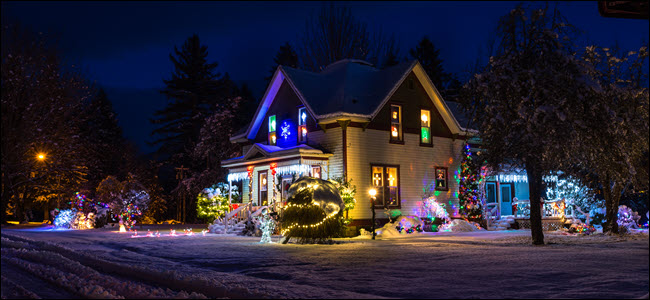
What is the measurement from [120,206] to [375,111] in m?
15.6

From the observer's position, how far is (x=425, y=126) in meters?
27.9

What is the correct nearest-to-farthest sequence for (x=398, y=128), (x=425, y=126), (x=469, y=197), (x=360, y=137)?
(x=360, y=137) → (x=398, y=128) → (x=425, y=126) → (x=469, y=197)

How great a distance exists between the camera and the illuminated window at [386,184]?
25.4 meters

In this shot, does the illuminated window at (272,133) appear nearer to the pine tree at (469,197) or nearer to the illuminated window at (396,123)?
the illuminated window at (396,123)

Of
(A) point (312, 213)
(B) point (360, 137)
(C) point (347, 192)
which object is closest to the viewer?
(A) point (312, 213)

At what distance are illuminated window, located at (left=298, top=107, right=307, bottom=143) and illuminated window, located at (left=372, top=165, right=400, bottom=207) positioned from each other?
12.9 feet

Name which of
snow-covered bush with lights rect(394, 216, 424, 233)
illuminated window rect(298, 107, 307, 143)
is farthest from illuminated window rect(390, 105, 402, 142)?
illuminated window rect(298, 107, 307, 143)

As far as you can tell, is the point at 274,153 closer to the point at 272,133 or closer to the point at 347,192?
the point at 272,133

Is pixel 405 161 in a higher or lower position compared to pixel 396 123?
lower

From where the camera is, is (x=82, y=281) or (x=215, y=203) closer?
(x=82, y=281)

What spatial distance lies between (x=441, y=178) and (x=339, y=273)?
62.0ft

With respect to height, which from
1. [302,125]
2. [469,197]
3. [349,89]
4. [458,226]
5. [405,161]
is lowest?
[458,226]

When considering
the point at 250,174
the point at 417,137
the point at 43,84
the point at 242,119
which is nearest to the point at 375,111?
the point at 417,137

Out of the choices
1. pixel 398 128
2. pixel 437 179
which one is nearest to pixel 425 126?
pixel 398 128
